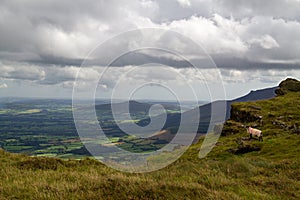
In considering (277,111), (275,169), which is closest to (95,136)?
Answer: (275,169)

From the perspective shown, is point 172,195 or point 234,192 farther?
point 234,192

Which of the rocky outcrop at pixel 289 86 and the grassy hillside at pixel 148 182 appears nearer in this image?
the grassy hillside at pixel 148 182

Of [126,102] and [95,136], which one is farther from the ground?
[126,102]

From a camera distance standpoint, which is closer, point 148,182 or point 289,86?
point 148,182

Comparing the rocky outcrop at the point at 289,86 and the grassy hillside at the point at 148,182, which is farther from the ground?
the rocky outcrop at the point at 289,86

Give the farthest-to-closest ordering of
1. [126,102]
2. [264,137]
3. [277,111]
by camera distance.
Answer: [277,111], [264,137], [126,102]

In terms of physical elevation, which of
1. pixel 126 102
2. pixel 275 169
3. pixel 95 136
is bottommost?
pixel 275 169

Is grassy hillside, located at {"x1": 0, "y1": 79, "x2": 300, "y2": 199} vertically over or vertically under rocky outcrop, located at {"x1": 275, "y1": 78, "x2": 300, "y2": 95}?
under

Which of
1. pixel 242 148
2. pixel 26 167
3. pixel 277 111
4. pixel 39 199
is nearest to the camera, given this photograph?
pixel 39 199

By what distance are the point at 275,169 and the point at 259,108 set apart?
48.1 m

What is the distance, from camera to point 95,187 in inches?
407

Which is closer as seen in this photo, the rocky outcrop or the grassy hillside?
the grassy hillside

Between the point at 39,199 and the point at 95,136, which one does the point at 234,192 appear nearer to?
the point at 39,199

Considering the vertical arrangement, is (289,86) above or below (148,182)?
above
